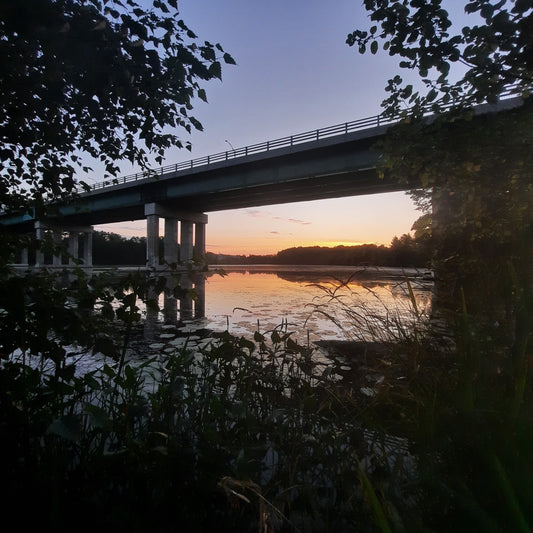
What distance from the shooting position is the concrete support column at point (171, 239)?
3678 centimetres

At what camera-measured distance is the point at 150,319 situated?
8.98 m

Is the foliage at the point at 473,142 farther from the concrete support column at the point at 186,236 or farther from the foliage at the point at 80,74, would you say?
the concrete support column at the point at 186,236

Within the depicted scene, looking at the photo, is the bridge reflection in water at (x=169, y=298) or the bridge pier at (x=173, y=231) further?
the bridge pier at (x=173, y=231)

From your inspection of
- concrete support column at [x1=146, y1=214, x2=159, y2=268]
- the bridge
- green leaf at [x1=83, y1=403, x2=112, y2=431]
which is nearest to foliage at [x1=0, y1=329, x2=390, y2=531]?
green leaf at [x1=83, y1=403, x2=112, y2=431]

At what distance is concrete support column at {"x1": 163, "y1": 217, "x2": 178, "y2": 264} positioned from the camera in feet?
121

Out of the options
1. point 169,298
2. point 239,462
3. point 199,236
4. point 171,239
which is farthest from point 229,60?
point 199,236

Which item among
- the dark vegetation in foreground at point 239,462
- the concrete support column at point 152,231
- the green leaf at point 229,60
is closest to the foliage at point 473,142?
the dark vegetation in foreground at point 239,462

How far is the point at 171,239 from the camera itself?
37.3 metres

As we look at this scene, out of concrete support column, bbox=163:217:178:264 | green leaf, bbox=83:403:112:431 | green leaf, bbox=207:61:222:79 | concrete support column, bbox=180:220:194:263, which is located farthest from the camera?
concrete support column, bbox=180:220:194:263

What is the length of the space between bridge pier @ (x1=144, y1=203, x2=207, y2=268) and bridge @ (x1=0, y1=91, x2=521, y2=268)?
0.37 feet

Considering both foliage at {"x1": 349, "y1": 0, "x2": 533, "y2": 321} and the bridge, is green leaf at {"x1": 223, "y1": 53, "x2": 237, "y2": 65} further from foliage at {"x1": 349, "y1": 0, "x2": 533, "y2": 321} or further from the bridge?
the bridge

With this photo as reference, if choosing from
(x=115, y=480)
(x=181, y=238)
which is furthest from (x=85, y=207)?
(x=181, y=238)

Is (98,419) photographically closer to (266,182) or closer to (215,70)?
(215,70)

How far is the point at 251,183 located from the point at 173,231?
14196 millimetres
